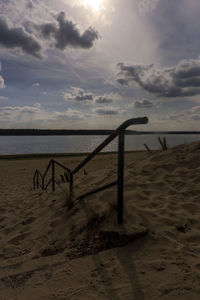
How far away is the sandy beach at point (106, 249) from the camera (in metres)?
1.70

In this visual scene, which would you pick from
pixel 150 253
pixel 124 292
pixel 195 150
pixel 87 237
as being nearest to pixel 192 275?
pixel 150 253

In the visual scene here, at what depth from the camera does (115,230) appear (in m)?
2.43

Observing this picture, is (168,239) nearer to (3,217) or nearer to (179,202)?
(179,202)

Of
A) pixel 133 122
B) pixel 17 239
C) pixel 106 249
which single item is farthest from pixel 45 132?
pixel 17 239

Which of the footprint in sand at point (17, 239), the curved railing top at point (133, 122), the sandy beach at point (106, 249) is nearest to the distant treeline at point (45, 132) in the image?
the curved railing top at point (133, 122)

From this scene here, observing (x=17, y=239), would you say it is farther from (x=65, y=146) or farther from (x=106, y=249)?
(x=65, y=146)

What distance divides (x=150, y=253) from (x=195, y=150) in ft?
17.8

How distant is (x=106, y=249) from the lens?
7.51 ft

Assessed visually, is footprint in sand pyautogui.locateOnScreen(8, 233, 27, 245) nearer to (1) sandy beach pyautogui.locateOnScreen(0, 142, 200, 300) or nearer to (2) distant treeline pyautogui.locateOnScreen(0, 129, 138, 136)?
(1) sandy beach pyautogui.locateOnScreen(0, 142, 200, 300)

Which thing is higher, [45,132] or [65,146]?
[45,132]

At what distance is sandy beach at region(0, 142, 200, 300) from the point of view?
1.70 m

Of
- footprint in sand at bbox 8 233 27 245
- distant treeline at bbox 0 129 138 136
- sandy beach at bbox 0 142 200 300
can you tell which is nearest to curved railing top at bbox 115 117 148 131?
distant treeline at bbox 0 129 138 136

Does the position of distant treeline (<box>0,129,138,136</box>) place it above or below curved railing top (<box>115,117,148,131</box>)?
below

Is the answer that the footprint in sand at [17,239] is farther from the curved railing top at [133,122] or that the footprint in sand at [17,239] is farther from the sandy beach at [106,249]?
the curved railing top at [133,122]
